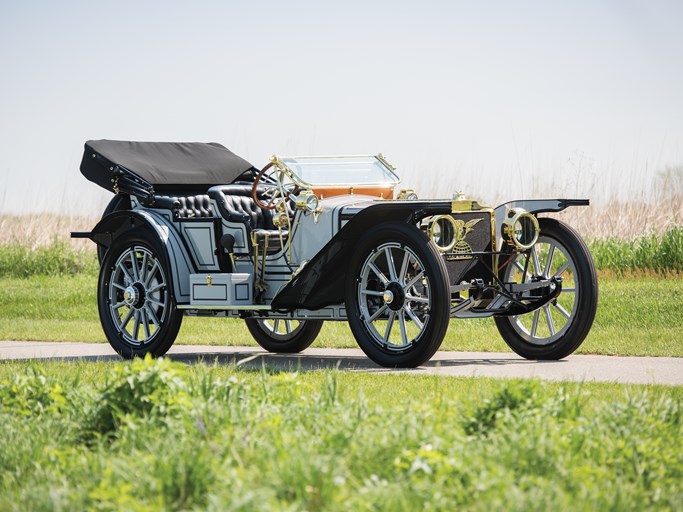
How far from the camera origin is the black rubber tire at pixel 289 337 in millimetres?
12836

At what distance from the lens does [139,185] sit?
12.8 m

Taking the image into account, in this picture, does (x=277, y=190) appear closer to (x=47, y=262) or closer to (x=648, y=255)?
(x=648, y=255)

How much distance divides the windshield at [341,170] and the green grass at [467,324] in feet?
6.60

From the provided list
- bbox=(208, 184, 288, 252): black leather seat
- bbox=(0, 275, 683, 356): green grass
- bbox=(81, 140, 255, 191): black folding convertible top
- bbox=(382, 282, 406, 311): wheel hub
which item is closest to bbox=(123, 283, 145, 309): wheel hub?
bbox=(208, 184, 288, 252): black leather seat

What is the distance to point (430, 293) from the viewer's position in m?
9.92

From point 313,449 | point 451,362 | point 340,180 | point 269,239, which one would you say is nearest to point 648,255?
point 340,180

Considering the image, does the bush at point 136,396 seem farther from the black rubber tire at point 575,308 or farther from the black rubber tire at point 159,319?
the black rubber tire at point 575,308

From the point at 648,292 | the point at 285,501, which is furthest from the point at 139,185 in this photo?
the point at 285,501

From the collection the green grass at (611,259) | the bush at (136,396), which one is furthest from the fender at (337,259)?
the green grass at (611,259)

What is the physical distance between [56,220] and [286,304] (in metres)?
16.5

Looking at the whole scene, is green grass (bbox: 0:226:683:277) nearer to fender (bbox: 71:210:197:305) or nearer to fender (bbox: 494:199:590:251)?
fender (bbox: 494:199:590:251)

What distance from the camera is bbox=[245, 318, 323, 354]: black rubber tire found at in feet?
42.1

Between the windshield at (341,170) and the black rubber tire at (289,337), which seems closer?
the windshield at (341,170)

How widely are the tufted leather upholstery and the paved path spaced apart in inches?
58.6
